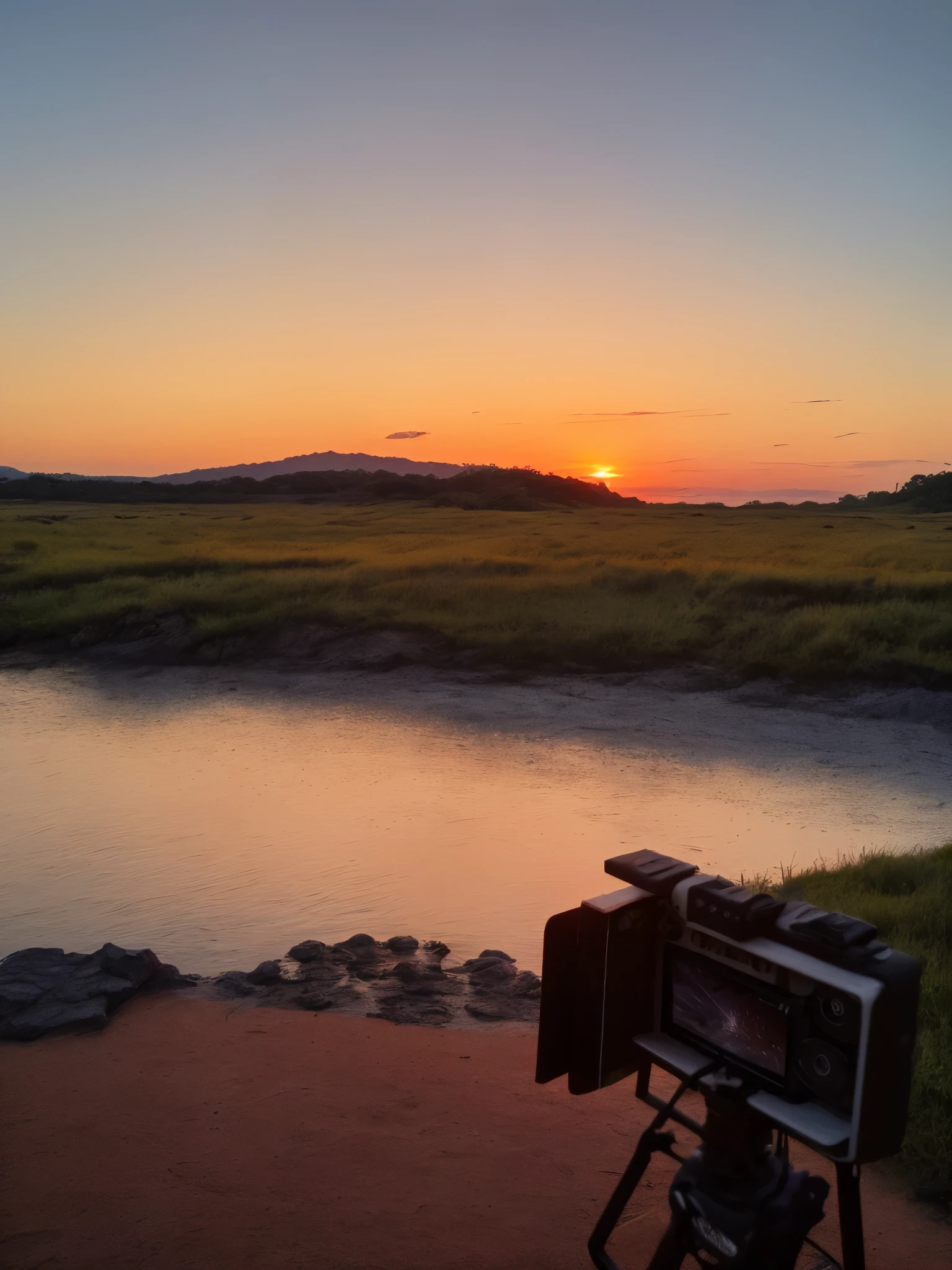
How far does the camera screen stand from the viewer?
2633mm

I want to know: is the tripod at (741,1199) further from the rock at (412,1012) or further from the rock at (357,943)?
the rock at (357,943)

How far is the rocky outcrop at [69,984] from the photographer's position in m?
5.46

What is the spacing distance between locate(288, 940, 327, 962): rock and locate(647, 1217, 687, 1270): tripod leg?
410cm

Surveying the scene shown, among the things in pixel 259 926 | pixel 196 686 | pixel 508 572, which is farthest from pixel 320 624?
pixel 259 926

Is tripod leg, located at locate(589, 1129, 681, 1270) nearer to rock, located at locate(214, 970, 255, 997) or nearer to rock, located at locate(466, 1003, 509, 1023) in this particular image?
rock, located at locate(466, 1003, 509, 1023)

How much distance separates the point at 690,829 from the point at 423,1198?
5973mm

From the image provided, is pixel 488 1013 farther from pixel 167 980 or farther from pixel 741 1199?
pixel 741 1199

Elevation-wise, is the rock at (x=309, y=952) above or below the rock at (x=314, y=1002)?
below

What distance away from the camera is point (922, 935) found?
602 cm

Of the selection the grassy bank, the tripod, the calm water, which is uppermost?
the tripod

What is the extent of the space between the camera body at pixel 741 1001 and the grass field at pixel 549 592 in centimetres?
1238

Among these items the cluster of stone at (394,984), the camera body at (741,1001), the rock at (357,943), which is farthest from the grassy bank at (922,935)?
the rock at (357,943)

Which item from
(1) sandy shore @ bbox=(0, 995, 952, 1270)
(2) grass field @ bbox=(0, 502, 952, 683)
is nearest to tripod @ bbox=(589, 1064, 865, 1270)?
(1) sandy shore @ bbox=(0, 995, 952, 1270)

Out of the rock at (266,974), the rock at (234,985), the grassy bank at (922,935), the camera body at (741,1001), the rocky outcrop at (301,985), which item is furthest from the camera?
the rock at (266,974)
